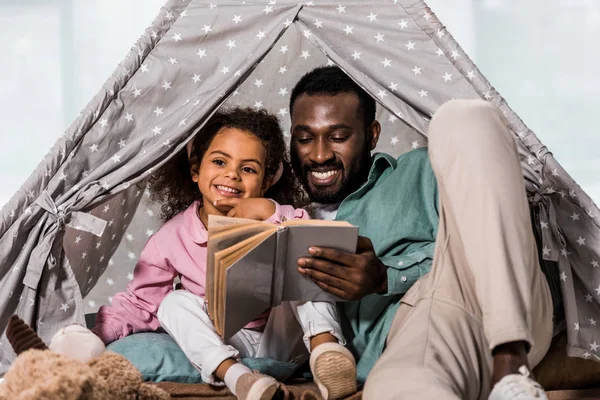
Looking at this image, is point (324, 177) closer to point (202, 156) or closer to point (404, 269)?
point (202, 156)

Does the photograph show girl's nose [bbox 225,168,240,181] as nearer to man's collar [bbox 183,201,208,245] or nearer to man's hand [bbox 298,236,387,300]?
man's collar [bbox 183,201,208,245]

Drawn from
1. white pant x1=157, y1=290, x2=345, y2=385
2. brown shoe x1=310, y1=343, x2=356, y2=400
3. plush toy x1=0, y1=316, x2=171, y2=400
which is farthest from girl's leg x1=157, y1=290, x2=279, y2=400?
plush toy x1=0, y1=316, x2=171, y2=400

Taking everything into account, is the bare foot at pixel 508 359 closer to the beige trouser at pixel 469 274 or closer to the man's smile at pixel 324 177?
the beige trouser at pixel 469 274

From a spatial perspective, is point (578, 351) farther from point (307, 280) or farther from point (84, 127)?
point (84, 127)

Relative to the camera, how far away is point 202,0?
2264mm

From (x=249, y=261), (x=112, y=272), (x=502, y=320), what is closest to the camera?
(x=502, y=320)

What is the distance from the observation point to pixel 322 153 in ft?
7.86

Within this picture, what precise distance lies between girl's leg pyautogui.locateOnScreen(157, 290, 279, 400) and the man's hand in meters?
0.26

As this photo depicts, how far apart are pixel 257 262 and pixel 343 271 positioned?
0.20m

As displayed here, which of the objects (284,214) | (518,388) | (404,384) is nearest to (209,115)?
(284,214)

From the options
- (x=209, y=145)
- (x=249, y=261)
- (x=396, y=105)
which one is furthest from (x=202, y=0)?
(x=249, y=261)

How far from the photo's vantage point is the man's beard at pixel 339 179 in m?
2.41

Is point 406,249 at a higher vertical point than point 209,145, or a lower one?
lower

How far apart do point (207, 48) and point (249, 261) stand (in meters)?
0.65
